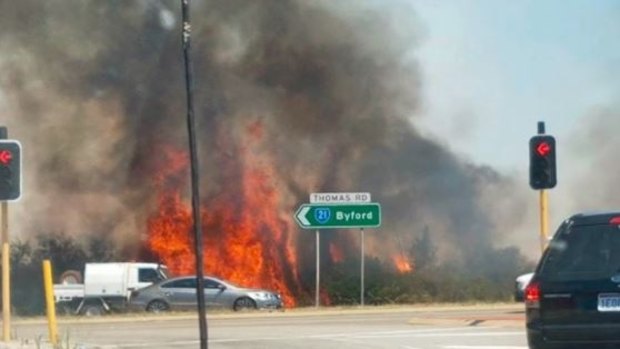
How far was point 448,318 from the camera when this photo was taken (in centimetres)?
2942

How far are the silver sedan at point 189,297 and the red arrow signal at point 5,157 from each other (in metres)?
21.4

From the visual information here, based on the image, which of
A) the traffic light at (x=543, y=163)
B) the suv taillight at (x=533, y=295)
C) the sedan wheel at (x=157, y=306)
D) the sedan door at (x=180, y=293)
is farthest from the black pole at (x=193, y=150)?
the sedan door at (x=180, y=293)

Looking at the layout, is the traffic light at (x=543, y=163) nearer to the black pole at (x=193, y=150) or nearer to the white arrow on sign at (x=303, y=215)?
the black pole at (x=193, y=150)

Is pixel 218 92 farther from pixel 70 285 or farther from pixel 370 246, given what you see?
pixel 70 285

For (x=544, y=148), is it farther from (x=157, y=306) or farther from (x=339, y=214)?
(x=157, y=306)

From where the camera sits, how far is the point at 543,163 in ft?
74.1

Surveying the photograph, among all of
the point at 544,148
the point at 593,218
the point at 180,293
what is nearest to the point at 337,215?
the point at 180,293

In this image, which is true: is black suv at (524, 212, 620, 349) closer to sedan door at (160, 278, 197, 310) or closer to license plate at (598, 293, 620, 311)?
license plate at (598, 293, 620, 311)

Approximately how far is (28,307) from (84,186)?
12.1 m

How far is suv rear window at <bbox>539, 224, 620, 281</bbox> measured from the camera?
1603cm

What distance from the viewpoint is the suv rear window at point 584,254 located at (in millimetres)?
16031

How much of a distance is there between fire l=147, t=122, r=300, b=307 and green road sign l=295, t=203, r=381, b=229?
532 inches

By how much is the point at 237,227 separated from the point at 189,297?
45.5 ft

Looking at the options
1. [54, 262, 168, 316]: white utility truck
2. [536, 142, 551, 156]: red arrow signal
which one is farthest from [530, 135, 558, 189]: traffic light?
[54, 262, 168, 316]: white utility truck
